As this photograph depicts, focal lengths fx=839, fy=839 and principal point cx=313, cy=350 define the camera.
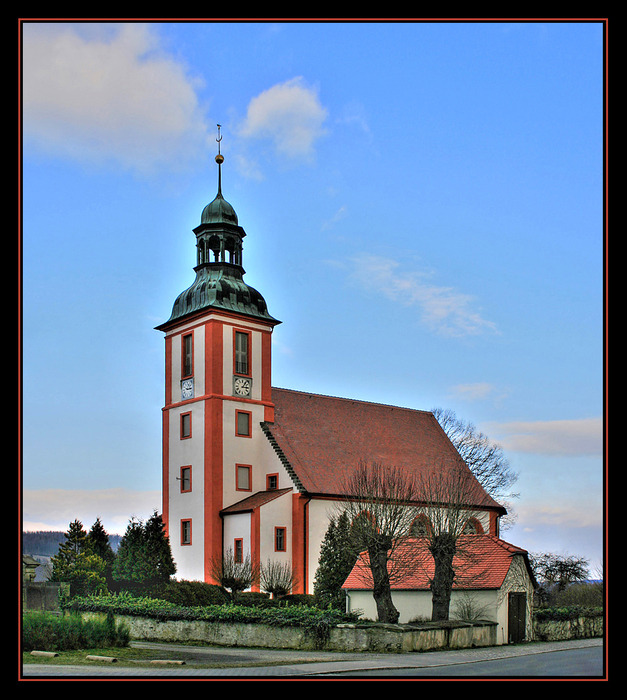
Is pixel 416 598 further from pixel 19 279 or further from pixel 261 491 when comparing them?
pixel 19 279

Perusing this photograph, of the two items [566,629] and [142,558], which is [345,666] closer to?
[566,629]

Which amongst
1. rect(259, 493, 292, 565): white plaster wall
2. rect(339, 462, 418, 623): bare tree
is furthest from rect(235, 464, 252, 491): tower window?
rect(339, 462, 418, 623): bare tree

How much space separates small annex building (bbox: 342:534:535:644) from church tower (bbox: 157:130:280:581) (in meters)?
9.83

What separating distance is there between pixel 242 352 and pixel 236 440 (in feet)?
14.8

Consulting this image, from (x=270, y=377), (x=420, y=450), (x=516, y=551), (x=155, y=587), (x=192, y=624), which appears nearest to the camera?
(x=192, y=624)

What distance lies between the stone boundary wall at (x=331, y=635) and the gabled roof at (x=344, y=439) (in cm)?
1283

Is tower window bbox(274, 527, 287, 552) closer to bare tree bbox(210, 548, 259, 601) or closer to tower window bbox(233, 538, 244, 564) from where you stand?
tower window bbox(233, 538, 244, 564)

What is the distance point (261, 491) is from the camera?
40938 millimetres

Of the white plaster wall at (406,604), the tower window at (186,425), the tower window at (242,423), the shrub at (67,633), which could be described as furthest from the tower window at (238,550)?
the shrub at (67,633)

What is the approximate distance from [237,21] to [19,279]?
157 inches

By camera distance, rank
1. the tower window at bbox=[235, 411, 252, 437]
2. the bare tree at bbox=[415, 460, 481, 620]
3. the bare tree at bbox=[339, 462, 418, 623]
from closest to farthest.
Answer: the bare tree at bbox=[339, 462, 418, 623]
the bare tree at bbox=[415, 460, 481, 620]
the tower window at bbox=[235, 411, 252, 437]

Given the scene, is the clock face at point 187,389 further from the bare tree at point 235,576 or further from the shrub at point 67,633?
the shrub at point 67,633

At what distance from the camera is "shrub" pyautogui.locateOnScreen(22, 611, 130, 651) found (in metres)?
21.6
